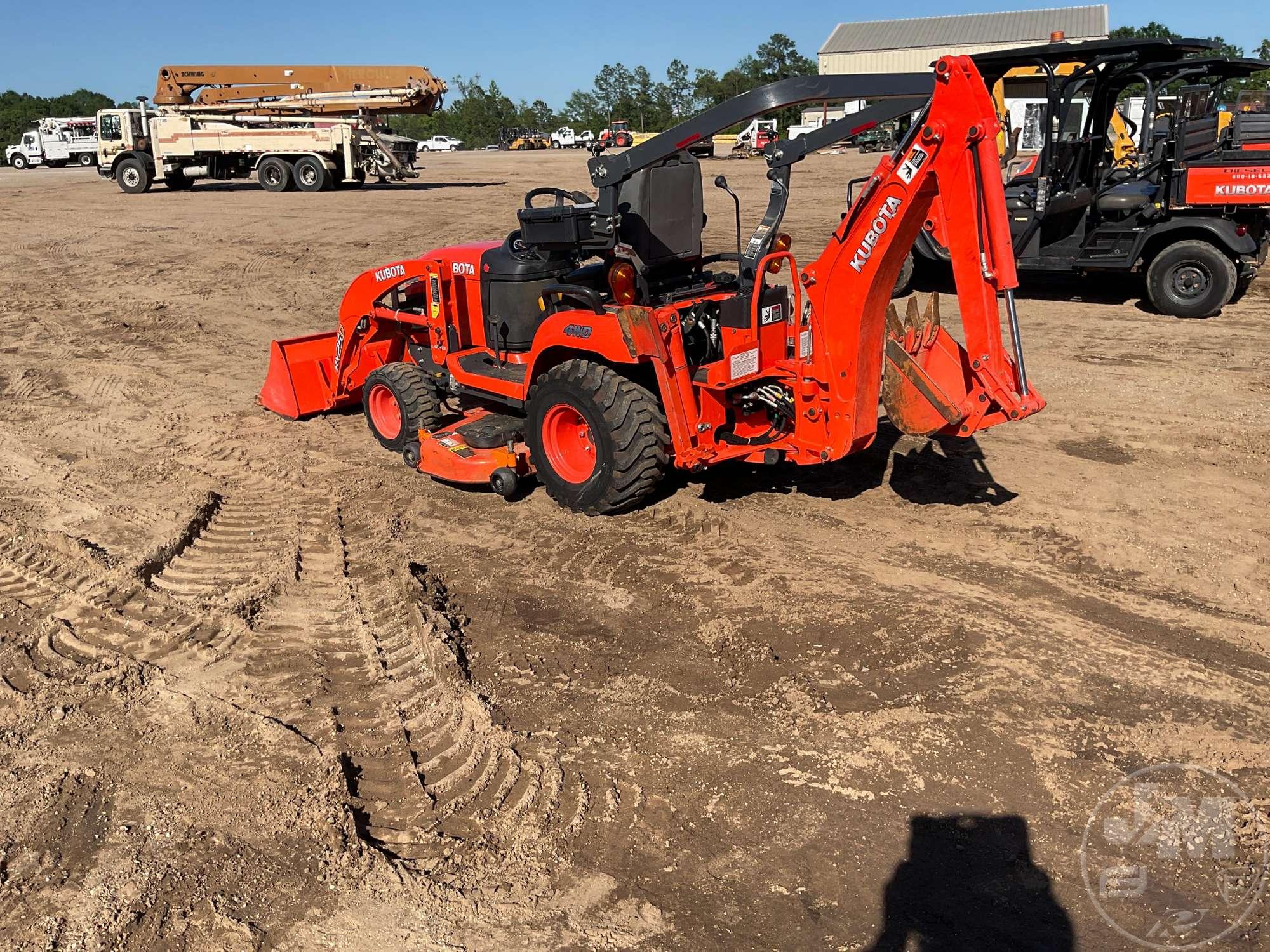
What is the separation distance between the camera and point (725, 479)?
A: 6.09m

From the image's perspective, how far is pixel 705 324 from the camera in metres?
5.46

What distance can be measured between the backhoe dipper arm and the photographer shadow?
209 centimetres

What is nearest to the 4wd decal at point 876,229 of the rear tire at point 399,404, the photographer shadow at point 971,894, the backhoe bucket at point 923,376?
the backhoe bucket at point 923,376

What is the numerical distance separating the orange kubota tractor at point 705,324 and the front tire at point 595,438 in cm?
1

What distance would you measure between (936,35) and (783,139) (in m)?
71.8

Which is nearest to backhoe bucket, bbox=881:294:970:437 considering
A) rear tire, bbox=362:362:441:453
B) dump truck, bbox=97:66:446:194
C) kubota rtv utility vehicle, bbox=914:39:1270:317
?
rear tire, bbox=362:362:441:453

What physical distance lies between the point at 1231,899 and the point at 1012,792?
0.65m

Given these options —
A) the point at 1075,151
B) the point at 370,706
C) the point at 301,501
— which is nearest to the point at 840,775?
the point at 370,706

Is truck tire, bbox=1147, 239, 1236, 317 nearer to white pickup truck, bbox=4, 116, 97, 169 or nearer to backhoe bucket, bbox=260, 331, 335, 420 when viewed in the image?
backhoe bucket, bbox=260, 331, 335, 420

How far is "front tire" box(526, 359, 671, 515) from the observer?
5.25 metres

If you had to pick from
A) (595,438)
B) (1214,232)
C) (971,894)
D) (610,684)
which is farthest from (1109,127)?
(971,894)

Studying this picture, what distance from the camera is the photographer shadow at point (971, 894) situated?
276cm

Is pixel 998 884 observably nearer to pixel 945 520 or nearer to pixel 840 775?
pixel 840 775

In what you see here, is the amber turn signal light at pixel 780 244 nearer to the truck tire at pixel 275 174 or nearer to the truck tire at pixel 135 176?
the truck tire at pixel 275 174
